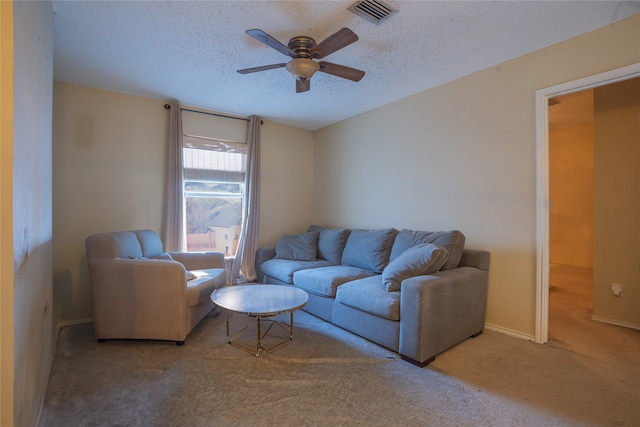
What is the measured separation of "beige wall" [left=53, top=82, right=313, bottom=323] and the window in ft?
1.14

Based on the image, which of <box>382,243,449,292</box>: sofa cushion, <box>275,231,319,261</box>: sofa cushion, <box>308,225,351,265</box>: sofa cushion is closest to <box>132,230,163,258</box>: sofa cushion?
<box>275,231,319,261</box>: sofa cushion

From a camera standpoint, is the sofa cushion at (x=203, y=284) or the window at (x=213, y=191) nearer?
the sofa cushion at (x=203, y=284)

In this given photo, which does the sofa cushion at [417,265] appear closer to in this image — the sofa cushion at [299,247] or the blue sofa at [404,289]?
the blue sofa at [404,289]

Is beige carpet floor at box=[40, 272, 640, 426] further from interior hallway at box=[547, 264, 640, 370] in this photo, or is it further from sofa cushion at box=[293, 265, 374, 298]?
sofa cushion at box=[293, 265, 374, 298]

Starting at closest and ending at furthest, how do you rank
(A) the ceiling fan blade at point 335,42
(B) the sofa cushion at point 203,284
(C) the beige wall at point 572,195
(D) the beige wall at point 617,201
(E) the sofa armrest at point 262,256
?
(A) the ceiling fan blade at point 335,42, (B) the sofa cushion at point 203,284, (D) the beige wall at point 617,201, (E) the sofa armrest at point 262,256, (C) the beige wall at point 572,195

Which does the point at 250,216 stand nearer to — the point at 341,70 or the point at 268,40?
the point at 341,70

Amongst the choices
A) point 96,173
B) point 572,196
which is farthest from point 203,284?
point 572,196

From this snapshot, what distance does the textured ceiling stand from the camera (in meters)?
1.99

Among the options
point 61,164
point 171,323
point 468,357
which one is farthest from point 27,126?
point 468,357

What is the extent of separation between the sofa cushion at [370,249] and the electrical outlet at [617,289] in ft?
6.94

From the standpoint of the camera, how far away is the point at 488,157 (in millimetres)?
2834

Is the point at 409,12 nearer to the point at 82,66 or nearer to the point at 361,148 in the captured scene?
the point at 361,148

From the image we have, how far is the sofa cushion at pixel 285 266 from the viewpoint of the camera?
3.50 meters

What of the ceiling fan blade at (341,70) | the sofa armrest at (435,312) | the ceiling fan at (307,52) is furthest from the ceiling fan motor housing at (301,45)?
the sofa armrest at (435,312)
